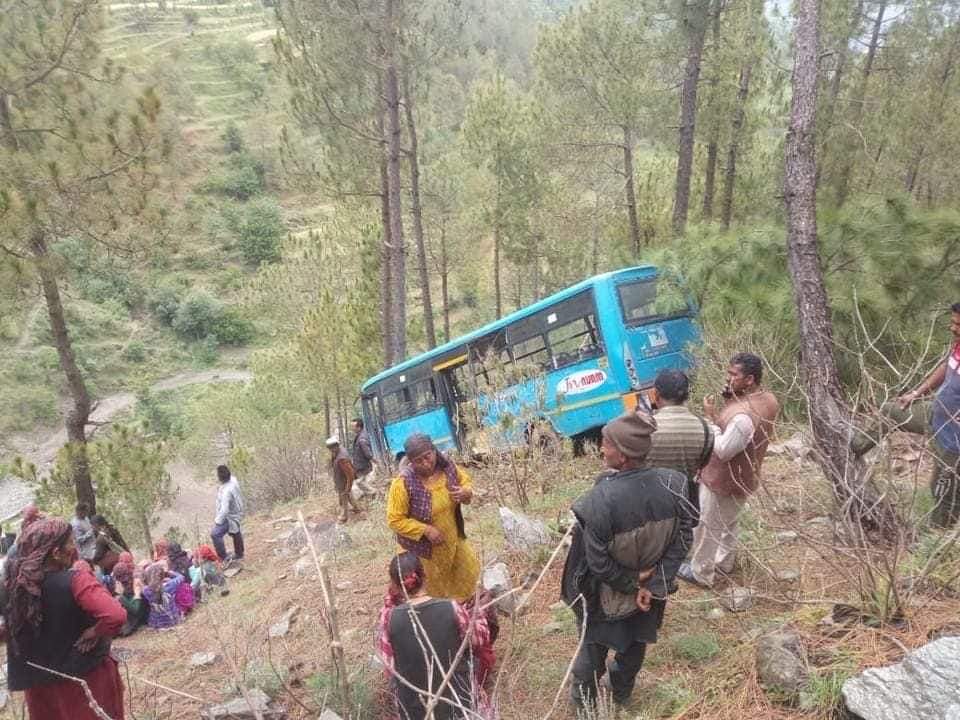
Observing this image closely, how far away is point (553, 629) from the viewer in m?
4.22

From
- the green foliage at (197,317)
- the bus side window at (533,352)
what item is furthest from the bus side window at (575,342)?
the green foliage at (197,317)

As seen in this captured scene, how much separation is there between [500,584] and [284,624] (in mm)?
2013

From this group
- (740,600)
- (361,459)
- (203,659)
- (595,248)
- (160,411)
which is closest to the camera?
(740,600)

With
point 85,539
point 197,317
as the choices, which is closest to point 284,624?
point 85,539

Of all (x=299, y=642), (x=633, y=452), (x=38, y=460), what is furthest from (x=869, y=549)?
(x=38, y=460)

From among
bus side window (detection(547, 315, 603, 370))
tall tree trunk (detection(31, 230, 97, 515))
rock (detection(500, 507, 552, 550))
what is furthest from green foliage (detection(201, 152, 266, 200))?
rock (detection(500, 507, 552, 550))

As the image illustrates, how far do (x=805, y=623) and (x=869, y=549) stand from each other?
1.73 ft

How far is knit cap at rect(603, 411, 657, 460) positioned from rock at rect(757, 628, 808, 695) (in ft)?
3.49

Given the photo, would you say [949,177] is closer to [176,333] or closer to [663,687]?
[663,687]

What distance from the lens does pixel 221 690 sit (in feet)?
14.5

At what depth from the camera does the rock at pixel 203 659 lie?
5.05 m

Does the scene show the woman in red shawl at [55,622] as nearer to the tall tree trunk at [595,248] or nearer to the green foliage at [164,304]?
the tall tree trunk at [595,248]

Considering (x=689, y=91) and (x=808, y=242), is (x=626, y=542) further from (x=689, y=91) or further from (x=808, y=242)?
(x=689, y=91)

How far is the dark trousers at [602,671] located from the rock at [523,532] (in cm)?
208
